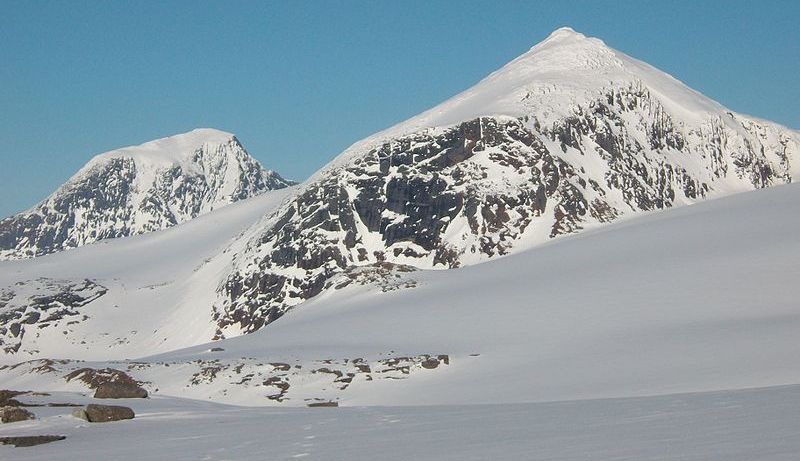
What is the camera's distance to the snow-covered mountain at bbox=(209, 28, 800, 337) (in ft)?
342

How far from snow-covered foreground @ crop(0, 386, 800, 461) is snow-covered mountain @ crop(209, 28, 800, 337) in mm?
72753

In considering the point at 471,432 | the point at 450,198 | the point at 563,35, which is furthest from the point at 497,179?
the point at 471,432

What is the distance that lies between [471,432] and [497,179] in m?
→ 93.4

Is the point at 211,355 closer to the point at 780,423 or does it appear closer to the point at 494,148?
the point at 780,423

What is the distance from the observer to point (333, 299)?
235 feet

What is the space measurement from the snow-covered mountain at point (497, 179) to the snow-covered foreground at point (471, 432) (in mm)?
72753

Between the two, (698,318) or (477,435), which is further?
(698,318)

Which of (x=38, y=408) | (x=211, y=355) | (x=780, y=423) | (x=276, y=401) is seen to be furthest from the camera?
(x=211, y=355)

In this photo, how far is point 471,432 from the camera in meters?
16.4

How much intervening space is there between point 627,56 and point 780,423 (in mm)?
141543

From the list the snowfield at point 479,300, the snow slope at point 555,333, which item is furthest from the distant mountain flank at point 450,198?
the snow slope at point 555,333

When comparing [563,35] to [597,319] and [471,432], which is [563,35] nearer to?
[597,319]

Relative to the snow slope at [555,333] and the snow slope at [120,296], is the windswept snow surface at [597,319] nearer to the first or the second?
the snow slope at [555,333]

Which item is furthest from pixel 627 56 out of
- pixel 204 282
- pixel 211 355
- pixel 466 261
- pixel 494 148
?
pixel 211 355
